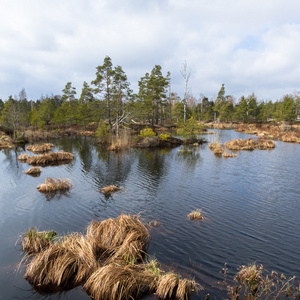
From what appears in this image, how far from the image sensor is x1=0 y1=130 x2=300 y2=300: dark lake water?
7.42m

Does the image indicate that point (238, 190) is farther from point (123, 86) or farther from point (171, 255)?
point (123, 86)

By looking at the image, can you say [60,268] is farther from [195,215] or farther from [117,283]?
[195,215]

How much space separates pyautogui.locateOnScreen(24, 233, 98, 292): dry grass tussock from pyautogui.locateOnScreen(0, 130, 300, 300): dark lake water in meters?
0.28

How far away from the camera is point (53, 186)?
15000 millimetres

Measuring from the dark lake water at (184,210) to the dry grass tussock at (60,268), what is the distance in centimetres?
28

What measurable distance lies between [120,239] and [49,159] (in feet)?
63.2

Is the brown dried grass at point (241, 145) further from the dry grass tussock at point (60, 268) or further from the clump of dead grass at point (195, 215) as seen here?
the dry grass tussock at point (60, 268)

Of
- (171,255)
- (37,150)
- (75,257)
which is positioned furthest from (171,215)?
(37,150)

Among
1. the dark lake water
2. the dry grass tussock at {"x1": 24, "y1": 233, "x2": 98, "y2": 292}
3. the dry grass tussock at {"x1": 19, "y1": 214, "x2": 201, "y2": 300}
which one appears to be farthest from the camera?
the dark lake water

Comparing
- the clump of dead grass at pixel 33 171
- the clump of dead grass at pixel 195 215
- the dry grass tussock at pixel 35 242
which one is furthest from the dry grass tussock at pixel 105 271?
the clump of dead grass at pixel 33 171

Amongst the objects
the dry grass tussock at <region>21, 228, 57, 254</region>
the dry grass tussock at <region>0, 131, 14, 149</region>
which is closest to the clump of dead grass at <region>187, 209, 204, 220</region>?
the dry grass tussock at <region>21, 228, 57, 254</region>

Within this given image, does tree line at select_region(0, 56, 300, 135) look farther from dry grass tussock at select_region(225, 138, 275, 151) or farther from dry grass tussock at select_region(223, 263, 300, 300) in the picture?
dry grass tussock at select_region(223, 263, 300, 300)

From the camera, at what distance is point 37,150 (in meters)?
31.0

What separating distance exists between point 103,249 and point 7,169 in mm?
18072
